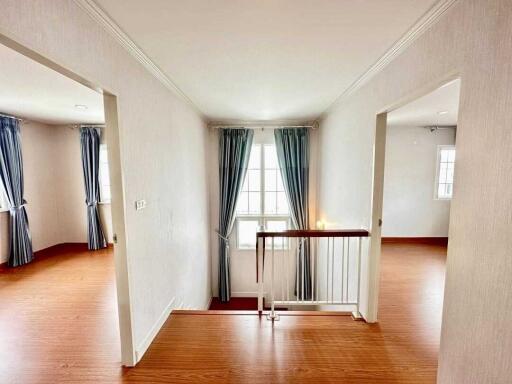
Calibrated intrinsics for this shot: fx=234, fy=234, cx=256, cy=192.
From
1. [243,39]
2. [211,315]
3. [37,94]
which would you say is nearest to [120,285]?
[211,315]

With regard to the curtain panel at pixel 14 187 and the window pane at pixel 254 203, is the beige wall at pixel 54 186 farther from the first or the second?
the window pane at pixel 254 203

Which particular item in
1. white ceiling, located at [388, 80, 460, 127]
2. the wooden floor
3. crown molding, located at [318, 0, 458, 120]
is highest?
white ceiling, located at [388, 80, 460, 127]

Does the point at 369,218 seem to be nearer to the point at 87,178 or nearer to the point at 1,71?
the point at 1,71

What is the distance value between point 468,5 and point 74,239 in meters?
6.38

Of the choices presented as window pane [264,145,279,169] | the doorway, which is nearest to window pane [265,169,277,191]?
window pane [264,145,279,169]

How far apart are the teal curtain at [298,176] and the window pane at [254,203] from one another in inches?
26.5

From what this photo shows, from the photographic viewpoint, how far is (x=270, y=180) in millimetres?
4938

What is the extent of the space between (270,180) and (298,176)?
0.63m

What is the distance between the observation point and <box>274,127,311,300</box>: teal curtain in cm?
455

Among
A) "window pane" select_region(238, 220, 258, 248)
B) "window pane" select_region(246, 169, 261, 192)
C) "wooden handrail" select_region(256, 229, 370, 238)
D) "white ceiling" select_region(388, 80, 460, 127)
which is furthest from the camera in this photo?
"window pane" select_region(238, 220, 258, 248)

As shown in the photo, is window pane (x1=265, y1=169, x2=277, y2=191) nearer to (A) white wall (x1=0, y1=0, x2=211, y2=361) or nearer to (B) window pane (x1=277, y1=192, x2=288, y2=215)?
(B) window pane (x1=277, y1=192, x2=288, y2=215)

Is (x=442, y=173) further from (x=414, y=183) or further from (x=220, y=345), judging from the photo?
(x=220, y=345)

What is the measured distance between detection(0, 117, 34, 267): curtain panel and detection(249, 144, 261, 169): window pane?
12.9ft

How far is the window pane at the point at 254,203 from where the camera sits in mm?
4992
